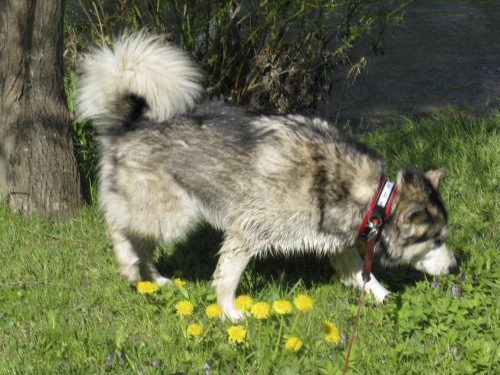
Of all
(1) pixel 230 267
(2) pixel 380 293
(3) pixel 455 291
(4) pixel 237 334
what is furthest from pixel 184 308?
(3) pixel 455 291

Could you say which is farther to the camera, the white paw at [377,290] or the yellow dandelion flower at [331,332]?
the white paw at [377,290]

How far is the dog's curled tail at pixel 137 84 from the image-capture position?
4352mm

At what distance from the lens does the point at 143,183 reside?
4.39 meters

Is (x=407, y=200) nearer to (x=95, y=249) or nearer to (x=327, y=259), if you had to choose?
(x=327, y=259)

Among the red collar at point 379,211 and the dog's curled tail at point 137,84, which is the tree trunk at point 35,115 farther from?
the red collar at point 379,211

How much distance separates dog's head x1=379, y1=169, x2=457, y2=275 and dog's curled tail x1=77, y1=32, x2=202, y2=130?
1.40 meters

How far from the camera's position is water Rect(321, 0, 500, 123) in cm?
888

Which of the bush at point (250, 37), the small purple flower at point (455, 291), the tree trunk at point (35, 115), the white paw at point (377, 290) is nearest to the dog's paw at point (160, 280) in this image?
the tree trunk at point (35, 115)

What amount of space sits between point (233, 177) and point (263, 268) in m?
0.87

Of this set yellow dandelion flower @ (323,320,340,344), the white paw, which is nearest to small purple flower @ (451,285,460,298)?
the white paw

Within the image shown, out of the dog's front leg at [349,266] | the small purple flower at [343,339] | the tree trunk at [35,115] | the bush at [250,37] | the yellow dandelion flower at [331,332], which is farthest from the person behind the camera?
the bush at [250,37]

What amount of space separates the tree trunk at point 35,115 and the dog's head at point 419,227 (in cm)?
245

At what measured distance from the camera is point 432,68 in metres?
9.98

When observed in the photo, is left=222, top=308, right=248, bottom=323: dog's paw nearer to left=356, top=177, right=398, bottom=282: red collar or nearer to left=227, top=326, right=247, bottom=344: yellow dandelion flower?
left=227, top=326, right=247, bottom=344: yellow dandelion flower
